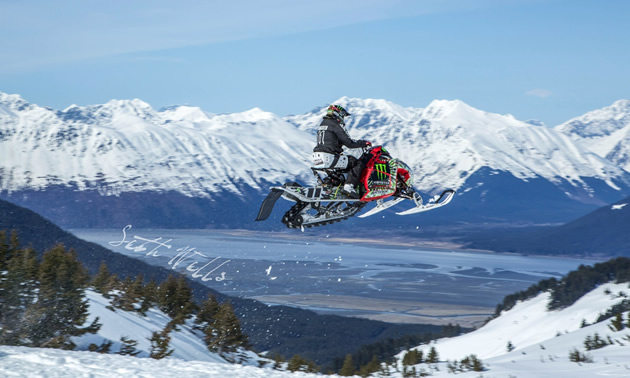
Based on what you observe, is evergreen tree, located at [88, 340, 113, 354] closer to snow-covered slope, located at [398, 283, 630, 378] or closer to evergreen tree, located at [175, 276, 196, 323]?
evergreen tree, located at [175, 276, 196, 323]

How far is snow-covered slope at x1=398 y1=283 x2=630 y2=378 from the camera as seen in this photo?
55.4ft

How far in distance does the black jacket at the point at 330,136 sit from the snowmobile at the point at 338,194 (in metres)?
0.67

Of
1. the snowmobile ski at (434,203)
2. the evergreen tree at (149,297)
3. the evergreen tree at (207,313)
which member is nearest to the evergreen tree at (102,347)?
the evergreen tree at (149,297)

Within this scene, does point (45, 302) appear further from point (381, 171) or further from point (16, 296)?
point (381, 171)

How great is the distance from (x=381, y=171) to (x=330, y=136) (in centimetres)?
197

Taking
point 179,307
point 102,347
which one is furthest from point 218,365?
point 179,307

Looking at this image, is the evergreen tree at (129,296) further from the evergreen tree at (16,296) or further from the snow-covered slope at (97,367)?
the snow-covered slope at (97,367)

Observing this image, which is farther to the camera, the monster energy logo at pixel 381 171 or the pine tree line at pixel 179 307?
the pine tree line at pixel 179 307

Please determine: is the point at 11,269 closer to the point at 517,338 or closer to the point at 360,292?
the point at 517,338

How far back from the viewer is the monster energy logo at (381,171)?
65.9 feet

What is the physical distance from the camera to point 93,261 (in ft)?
467

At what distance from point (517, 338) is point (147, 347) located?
4974cm

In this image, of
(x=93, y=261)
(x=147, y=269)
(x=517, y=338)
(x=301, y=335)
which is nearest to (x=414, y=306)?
(x=301, y=335)

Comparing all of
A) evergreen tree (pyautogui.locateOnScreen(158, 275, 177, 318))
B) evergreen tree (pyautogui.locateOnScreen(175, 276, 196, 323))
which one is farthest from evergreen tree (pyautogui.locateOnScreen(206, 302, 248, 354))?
evergreen tree (pyautogui.locateOnScreen(158, 275, 177, 318))
